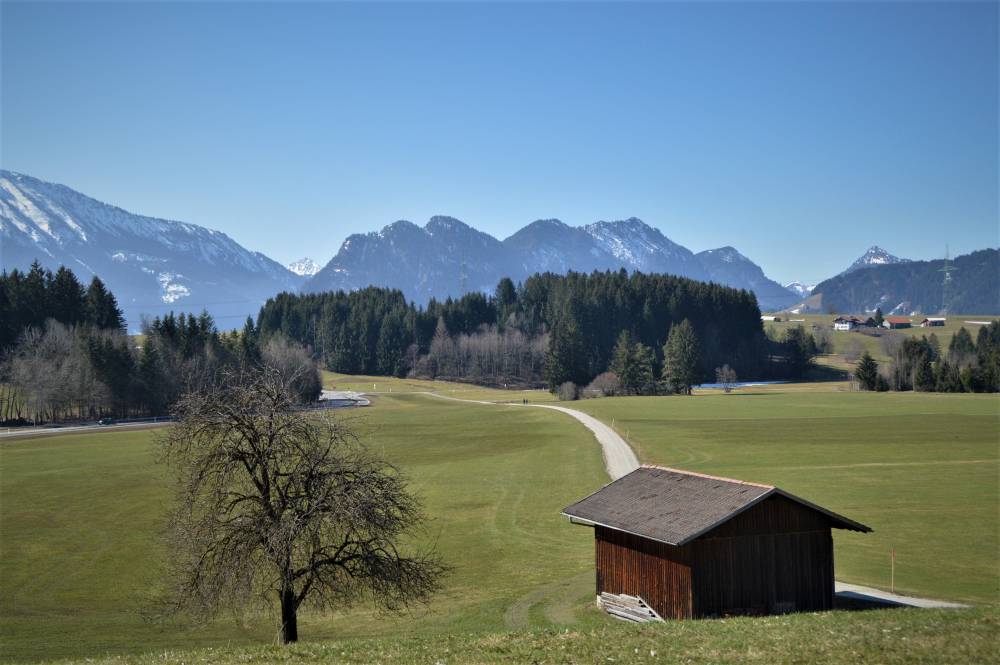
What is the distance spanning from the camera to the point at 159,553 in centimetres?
4219

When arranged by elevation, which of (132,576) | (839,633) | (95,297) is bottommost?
(132,576)

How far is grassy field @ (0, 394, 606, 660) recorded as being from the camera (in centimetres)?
2994

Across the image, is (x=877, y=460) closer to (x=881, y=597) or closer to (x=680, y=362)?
(x=881, y=597)

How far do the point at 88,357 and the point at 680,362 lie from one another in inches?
3731

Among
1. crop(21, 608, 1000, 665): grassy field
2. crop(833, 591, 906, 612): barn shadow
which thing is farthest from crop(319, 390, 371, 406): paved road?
crop(21, 608, 1000, 665): grassy field

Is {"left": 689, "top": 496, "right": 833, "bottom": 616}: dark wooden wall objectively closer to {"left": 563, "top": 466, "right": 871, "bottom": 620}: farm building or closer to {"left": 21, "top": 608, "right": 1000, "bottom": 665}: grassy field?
{"left": 563, "top": 466, "right": 871, "bottom": 620}: farm building

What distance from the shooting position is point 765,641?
1830 cm

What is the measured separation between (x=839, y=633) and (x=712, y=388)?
155 meters

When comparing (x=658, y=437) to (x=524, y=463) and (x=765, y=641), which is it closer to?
(x=524, y=463)

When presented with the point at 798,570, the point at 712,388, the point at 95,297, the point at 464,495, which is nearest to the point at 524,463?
the point at 464,495

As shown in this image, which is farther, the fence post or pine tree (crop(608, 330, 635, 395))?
pine tree (crop(608, 330, 635, 395))

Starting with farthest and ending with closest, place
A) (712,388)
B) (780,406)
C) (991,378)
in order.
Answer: (712,388) < (991,378) < (780,406)

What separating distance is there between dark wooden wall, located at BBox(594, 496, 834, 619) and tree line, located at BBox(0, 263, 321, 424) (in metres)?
70.3

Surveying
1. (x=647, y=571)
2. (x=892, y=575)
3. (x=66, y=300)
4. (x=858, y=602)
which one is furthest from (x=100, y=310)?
(x=858, y=602)
